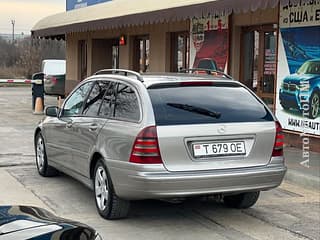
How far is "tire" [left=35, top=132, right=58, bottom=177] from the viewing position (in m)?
8.70

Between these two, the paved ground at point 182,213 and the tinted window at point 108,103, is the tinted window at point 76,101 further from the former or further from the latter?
the paved ground at point 182,213

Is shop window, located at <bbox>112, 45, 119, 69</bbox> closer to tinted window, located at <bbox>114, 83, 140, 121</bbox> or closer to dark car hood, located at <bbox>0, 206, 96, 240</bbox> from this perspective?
tinted window, located at <bbox>114, 83, 140, 121</bbox>

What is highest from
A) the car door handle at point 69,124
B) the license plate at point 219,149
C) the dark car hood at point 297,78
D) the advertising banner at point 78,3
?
A: the advertising banner at point 78,3

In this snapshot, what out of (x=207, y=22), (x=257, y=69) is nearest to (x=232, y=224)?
(x=257, y=69)

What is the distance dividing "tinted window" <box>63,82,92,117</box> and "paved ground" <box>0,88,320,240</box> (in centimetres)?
106

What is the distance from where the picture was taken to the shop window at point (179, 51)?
1647cm

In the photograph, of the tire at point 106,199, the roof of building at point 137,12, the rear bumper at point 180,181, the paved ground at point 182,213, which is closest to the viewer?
the rear bumper at point 180,181

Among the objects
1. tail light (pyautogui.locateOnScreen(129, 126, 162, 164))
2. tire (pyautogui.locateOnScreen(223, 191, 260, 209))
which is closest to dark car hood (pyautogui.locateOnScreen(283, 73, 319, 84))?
tire (pyautogui.locateOnScreen(223, 191, 260, 209))

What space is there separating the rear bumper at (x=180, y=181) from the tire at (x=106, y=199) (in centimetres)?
19

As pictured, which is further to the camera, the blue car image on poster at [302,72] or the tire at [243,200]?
the blue car image on poster at [302,72]

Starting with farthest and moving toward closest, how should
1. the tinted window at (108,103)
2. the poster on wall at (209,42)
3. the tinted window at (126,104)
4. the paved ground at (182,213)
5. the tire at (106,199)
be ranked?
the poster on wall at (209,42) < the tinted window at (108,103) < the tire at (106,199) < the tinted window at (126,104) < the paved ground at (182,213)

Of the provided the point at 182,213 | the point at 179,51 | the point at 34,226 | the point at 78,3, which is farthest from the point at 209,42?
the point at 34,226

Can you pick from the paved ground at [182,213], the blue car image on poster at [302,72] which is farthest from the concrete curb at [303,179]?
the blue car image on poster at [302,72]

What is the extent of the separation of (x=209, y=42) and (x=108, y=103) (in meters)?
8.04
